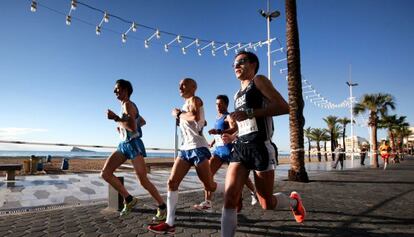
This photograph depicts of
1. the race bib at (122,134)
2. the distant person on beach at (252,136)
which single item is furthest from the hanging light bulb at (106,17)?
the distant person on beach at (252,136)

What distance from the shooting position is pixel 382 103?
28.1 m

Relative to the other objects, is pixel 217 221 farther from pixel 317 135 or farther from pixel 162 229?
pixel 317 135

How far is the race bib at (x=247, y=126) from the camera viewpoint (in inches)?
124

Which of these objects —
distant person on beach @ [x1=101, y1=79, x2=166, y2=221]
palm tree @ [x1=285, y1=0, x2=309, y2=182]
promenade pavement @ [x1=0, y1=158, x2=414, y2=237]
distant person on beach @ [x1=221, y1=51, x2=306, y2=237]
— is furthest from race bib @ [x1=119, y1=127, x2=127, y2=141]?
palm tree @ [x1=285, y1=0, x2=309, y2=182]

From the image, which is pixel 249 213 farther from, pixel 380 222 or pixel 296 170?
pixel 296 170

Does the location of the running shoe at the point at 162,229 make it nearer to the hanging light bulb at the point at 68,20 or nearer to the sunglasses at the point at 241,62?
the sunglasses at the point at 241,62

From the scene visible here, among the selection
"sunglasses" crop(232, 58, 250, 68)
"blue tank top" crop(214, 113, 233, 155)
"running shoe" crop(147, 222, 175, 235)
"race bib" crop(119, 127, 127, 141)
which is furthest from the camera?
"blue tank top" crop(214, 113, 233, 155)

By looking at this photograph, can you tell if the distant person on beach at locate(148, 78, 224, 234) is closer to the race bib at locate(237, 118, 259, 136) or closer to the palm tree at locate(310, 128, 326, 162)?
the race bib at locate(237, 118, 259, 136)

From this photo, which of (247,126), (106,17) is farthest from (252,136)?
(106,17)

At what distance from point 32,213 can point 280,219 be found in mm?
3950

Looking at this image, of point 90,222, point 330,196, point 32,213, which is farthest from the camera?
point 330,196

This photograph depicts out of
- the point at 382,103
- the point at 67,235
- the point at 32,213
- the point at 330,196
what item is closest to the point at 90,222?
the point at 67,235

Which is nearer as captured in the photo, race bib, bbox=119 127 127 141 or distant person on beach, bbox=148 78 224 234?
distant person on beach, bbox=148 78 224 234

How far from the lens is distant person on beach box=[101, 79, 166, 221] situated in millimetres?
4473
